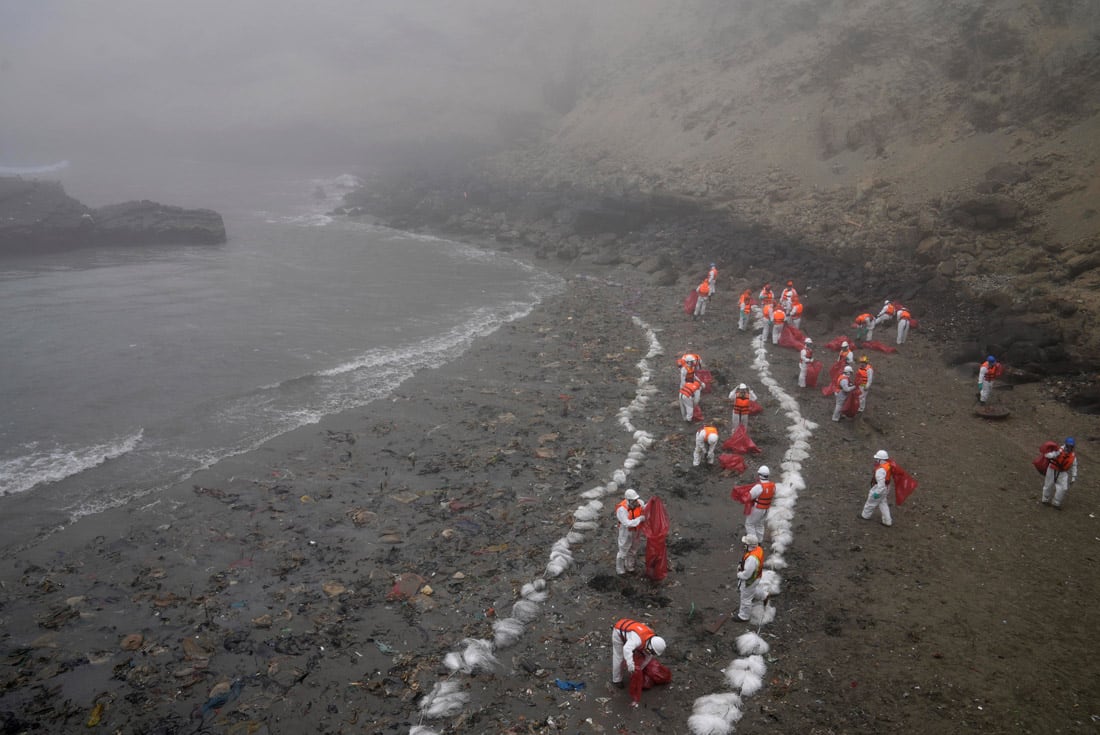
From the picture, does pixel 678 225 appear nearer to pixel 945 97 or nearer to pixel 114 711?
pixel 945 97

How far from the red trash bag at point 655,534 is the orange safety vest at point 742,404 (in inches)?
210

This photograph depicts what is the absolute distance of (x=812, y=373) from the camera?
19.1 m

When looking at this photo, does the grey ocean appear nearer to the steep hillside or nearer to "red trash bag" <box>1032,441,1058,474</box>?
the steep hillside

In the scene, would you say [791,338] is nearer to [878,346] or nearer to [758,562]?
[878,346]

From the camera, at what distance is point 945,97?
37.1m

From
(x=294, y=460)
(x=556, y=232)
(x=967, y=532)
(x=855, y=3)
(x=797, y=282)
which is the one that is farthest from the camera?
(x=855, y=3)

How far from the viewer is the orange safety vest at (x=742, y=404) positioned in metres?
15.7

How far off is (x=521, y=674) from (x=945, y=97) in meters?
39.4

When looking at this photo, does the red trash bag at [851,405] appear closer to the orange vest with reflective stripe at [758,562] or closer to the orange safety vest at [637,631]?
the orange vest with reflective stripe at [758,562]

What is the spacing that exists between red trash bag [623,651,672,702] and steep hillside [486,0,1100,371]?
1651 cm

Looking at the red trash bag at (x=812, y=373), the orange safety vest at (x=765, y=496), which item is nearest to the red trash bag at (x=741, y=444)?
the orange safety vest at (x=765, y=496)

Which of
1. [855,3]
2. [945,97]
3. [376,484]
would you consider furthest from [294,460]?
[855,3]

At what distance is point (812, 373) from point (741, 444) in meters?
4.85

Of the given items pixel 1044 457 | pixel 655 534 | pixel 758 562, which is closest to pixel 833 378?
pixel 1044 457
